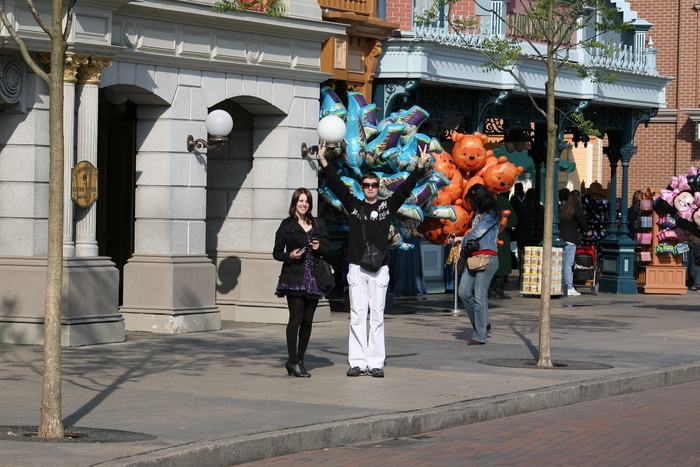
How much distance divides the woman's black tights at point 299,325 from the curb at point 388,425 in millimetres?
1921

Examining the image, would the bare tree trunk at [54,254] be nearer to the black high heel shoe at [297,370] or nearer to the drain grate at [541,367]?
the black high heel shoe at [297,370]

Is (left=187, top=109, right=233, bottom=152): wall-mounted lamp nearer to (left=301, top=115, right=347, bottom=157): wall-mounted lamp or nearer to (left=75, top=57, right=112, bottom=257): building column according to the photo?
(left=301, top=115, right=347, bottom=157): wall-mounted lamp

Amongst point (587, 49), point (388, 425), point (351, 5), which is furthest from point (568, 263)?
point (388, 425)

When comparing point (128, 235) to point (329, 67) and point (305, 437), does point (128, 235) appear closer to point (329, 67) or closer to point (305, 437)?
point (329, 67)

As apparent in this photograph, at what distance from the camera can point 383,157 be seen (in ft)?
56.6

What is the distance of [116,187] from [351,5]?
4.06 m

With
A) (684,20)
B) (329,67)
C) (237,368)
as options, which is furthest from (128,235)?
(684,20)

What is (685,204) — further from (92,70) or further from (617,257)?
(92,70)

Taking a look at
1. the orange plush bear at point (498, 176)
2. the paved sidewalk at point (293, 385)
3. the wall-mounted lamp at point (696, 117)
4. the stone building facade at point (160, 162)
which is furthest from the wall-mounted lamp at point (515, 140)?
Answer: the wall-mounted lamp at point (696, 117)

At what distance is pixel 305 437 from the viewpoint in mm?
8703

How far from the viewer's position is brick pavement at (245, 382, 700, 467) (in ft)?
27.9

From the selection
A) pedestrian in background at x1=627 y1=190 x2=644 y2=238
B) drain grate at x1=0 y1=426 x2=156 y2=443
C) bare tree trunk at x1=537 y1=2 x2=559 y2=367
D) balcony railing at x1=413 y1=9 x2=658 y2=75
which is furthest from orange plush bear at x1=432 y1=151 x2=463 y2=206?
drain grate at x1=0 y1=426 x2=156 y2=443

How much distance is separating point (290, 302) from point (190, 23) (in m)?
4.97

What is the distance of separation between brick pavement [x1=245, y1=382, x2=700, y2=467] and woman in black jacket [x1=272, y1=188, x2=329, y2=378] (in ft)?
6.99
